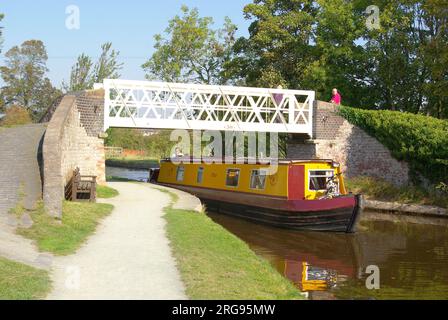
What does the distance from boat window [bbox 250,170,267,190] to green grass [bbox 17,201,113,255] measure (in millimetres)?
6372

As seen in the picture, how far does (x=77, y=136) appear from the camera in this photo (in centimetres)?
1833

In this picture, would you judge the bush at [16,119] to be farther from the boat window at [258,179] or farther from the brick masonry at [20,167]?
the boat window at [258,179]

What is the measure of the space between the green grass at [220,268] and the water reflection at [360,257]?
3.86ft

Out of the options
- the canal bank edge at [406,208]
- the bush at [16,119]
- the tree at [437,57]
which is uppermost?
the tree at [437,57]

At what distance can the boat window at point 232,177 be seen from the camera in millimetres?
18595

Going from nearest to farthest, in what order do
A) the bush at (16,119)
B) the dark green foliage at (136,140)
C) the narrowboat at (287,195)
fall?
the narrowboat at (287,195), the bush at (16,119), the dark green foliage at (136,140)

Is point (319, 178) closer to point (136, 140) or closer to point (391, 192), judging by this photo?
point (391, 192)

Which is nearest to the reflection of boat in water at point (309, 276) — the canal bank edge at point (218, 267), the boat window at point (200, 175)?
the canal bank edge at point (218, 267)

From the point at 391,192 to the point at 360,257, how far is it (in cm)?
1016

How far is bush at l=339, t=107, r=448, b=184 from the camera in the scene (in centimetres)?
2067

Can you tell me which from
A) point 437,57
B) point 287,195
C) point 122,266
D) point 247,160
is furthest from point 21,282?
point 437,57

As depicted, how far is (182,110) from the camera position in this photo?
20859 millimetres

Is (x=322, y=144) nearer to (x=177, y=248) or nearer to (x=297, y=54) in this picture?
(x=297, y=54)
